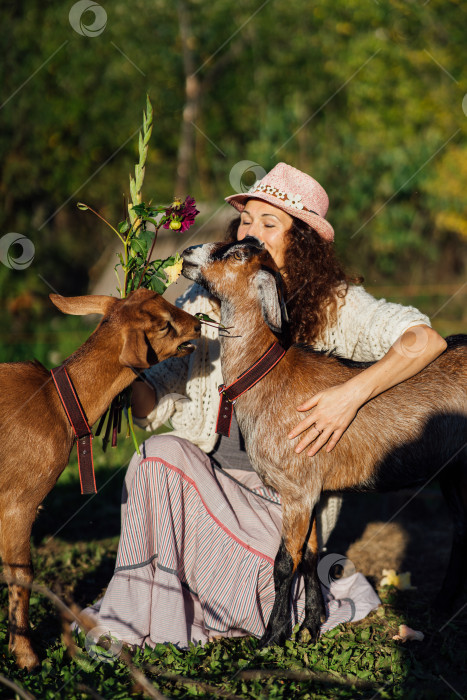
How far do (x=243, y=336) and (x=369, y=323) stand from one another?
0.70 metres

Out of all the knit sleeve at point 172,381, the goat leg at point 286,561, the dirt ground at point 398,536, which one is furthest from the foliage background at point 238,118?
the goat leg at point 286,561

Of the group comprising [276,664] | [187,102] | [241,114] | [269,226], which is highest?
[241,114]

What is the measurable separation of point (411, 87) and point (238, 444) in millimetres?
16259

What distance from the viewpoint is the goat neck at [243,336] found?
3.41 meters

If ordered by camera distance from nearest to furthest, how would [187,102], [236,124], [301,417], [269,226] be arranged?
[301,417], [269,226], [187,102], [236,124]

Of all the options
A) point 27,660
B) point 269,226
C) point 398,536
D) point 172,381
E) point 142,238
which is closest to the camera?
point 27,660

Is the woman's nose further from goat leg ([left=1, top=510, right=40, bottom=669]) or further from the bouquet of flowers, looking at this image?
goat leg ([left=1, top=510, right=40, bottom=669])

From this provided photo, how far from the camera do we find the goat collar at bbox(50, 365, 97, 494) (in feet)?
10.3

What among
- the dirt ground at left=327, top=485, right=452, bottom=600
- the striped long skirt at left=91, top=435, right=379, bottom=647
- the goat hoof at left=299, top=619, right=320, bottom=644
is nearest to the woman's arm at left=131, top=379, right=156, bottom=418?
the striped long skirt at left=91, top=435, right=379, bottom=647

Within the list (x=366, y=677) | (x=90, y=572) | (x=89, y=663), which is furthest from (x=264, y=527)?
(x=90, y=572)

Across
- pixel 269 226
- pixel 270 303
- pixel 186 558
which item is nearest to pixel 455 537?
pixel 186 558

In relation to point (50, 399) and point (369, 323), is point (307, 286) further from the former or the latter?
point (50, 399)

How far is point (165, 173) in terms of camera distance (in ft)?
66.9

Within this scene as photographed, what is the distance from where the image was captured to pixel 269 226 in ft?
12.3
